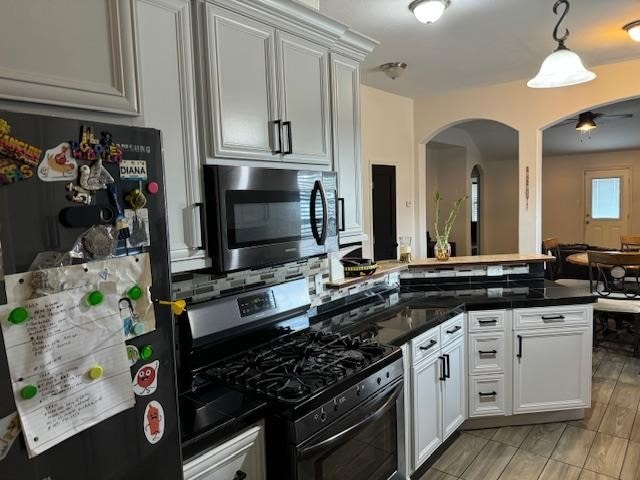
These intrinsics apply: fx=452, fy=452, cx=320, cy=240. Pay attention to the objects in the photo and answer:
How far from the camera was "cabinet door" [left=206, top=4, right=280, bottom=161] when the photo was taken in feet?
5.38

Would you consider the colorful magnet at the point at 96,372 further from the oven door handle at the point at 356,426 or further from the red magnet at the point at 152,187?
the oven door handle at the point at 356,426

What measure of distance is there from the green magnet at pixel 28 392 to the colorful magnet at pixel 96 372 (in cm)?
11

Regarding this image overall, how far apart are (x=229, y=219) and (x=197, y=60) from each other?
1.89 feet

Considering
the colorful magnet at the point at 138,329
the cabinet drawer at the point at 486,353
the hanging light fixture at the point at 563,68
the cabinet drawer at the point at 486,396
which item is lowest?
the cabinet drawer at the point at 486,396

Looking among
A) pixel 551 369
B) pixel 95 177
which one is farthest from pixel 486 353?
pixel 95 177

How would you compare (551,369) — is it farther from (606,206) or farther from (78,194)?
(606,206)

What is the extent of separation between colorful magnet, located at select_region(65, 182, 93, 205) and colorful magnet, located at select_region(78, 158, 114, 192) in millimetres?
11

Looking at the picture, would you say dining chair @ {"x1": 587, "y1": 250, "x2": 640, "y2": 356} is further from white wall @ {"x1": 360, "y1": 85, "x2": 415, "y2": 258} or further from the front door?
the front door

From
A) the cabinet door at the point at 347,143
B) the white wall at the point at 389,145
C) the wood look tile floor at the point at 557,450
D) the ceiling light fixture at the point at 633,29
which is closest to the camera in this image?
the cabinet door at the point at 347,143

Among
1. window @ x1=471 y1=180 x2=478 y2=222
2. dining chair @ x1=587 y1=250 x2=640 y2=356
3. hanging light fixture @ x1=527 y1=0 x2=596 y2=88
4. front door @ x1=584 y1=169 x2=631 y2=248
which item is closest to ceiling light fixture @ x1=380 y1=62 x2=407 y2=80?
hanging light fixture @ x1=527 y1=0 x2=596 y2=88

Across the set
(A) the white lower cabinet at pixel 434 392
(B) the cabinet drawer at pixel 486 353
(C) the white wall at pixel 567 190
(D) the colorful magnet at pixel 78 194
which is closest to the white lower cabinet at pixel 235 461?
(D) the colorful magnet at pixel 78 194

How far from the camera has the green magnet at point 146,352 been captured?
107 centimetres

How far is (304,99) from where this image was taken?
2.04 meters

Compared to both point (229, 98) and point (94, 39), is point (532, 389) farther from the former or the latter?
point (94, 39)
